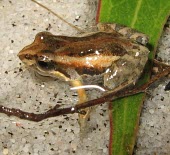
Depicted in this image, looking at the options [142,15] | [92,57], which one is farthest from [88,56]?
[142,15]

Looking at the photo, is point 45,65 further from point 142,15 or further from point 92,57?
point 142,15

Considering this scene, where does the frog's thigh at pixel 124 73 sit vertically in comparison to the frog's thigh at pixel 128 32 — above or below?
below

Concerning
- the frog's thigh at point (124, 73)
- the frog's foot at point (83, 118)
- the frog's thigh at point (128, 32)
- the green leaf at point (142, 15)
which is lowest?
the frog's foot at point (83, 118)

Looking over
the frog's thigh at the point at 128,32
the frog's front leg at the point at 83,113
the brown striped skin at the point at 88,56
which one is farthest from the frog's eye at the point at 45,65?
the frog's thigh at the point at 128,32

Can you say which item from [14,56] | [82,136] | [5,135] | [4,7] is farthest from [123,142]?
[4,7]

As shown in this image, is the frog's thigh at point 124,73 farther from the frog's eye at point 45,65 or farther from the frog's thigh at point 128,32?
the frog's eye at point 45,65

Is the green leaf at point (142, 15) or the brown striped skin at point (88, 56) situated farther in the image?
the green leaf at point (142, 15)

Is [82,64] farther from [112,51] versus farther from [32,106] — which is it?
[32,106]
